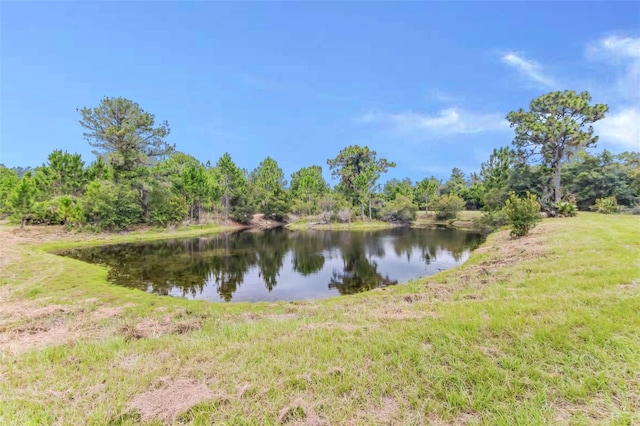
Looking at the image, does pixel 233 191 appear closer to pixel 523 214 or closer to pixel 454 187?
pixel 523 214

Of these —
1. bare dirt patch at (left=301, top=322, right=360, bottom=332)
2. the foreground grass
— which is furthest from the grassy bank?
the foreground grass

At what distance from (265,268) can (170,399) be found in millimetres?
15669

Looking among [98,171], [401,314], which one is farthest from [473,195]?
[98,171]

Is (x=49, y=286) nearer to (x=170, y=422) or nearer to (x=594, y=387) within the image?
(x=170, y=422)

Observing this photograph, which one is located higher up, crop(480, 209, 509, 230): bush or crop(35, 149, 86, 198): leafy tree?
crop(35, 149, 86, 198): leafy tree

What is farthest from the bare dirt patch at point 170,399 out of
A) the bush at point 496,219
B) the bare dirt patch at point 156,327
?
the bush at point 496,219

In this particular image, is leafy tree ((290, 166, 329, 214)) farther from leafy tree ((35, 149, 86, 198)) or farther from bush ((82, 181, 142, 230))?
leafy tree ((35, 149, 86, 198))

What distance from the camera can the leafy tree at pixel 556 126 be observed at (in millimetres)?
33219

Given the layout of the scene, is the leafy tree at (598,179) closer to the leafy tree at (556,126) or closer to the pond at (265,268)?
the leafy tree at (556,126)

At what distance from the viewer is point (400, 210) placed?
58531 millimetres

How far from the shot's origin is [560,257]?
10562 mm

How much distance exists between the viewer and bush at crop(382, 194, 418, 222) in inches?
2282

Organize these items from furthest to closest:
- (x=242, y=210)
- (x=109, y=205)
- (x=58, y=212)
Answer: (x=242, y=210), (x=109, y=205), (x=58, y=212)

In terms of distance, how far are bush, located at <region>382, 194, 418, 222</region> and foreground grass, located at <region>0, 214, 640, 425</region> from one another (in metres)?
51.8
